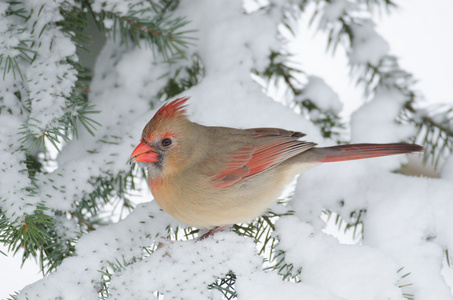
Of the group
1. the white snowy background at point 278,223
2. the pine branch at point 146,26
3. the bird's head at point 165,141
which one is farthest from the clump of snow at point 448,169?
the pine branch at point 146,26

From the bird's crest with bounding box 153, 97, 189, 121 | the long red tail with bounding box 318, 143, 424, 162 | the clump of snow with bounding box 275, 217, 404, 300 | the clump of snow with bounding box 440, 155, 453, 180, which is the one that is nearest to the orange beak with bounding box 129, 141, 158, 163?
the bird's crest with bounding box 153, 97, 189, 121

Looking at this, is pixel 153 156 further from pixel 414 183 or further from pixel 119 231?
pixel 414 183

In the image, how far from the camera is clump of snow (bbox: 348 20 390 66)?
97.3 inches

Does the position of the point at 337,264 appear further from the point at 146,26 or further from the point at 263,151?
the point at 146,26

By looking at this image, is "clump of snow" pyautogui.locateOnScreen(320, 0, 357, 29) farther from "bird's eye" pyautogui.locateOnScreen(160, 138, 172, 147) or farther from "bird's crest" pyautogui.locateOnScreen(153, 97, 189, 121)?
"bird's eye" pyautogui.locateOnScreen(160, 138, 172, 147)

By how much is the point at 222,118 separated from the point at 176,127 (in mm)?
302

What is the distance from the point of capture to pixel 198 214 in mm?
2049

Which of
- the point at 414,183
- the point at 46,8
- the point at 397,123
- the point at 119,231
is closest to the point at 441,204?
the point at 414,183

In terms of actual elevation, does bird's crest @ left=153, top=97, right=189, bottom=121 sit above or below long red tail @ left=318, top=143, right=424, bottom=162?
above

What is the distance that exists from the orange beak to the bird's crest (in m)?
0.13

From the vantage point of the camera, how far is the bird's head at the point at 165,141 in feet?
6.84

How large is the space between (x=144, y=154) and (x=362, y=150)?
3.08ft

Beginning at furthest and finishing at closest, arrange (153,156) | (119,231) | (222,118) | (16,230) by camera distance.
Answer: (222,118), (153,156), (119,231), (16,230)

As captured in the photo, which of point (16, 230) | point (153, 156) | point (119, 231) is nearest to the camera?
point (16, 230)
